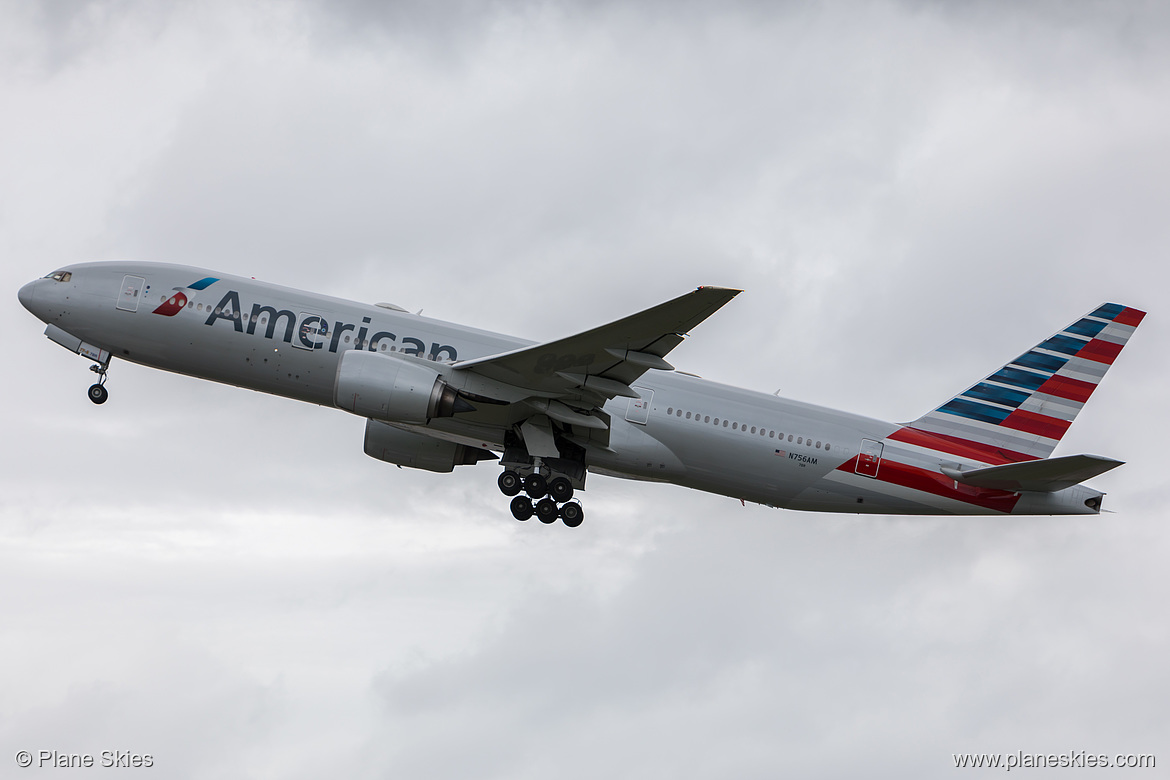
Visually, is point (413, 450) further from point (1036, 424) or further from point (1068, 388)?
point (1068, 388)

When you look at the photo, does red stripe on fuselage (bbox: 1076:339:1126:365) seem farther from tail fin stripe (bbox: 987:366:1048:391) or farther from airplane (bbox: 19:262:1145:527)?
airplane (bbox: 19:262:1145:527)

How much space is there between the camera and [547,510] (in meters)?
28.9

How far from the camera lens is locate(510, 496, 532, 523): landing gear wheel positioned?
2895 centimetres

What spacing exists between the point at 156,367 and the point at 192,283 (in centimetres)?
246

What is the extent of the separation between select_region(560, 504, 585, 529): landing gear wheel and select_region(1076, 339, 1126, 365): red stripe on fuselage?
48.6 ft

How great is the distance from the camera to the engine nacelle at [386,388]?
2547 cm

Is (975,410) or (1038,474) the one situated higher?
(975,410)

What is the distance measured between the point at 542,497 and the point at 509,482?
98 centimetres

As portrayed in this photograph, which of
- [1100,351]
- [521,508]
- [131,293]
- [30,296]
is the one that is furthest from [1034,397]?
[30,296]

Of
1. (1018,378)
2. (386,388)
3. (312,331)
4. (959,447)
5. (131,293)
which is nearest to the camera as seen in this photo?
(386,388)

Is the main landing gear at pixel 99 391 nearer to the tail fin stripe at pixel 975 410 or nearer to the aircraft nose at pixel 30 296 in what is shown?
the aircraft nose at pixel 30 296

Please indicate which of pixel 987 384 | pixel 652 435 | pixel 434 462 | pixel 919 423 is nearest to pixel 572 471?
pixel 652 435

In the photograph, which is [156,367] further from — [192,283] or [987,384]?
[987,384]

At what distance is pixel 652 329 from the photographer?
23.5 meters
